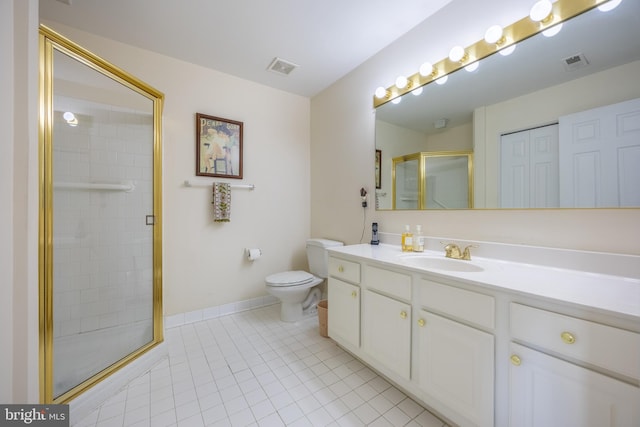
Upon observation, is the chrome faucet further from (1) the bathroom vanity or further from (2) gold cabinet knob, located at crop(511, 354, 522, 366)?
(2) gold cabinet knob, located at crop(511, 354, 522, 366)

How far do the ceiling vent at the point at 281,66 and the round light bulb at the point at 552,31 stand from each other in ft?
5.72

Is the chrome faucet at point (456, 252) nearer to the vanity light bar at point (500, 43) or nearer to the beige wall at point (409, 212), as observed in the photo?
the beige wall at point (409, 212)

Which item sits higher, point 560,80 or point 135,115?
point 135,115

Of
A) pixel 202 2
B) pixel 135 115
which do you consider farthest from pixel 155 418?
pixel 202 2

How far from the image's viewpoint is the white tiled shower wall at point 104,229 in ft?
4.89

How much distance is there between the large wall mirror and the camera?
96 cm

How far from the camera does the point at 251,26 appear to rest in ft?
5.64

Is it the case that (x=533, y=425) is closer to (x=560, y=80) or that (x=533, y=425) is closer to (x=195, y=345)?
(x=560, y=80)

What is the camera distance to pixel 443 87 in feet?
5.11

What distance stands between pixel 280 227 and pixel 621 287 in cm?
239

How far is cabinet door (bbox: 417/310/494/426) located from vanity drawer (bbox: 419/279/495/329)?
1.6 inches

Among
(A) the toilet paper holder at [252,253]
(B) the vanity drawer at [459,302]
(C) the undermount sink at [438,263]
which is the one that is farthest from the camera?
(A) the toilet paper holder at [252,253]

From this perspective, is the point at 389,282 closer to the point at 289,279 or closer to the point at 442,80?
the point at 289,279

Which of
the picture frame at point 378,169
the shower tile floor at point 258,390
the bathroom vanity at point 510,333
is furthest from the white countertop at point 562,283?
the picture frame at point 378,169
